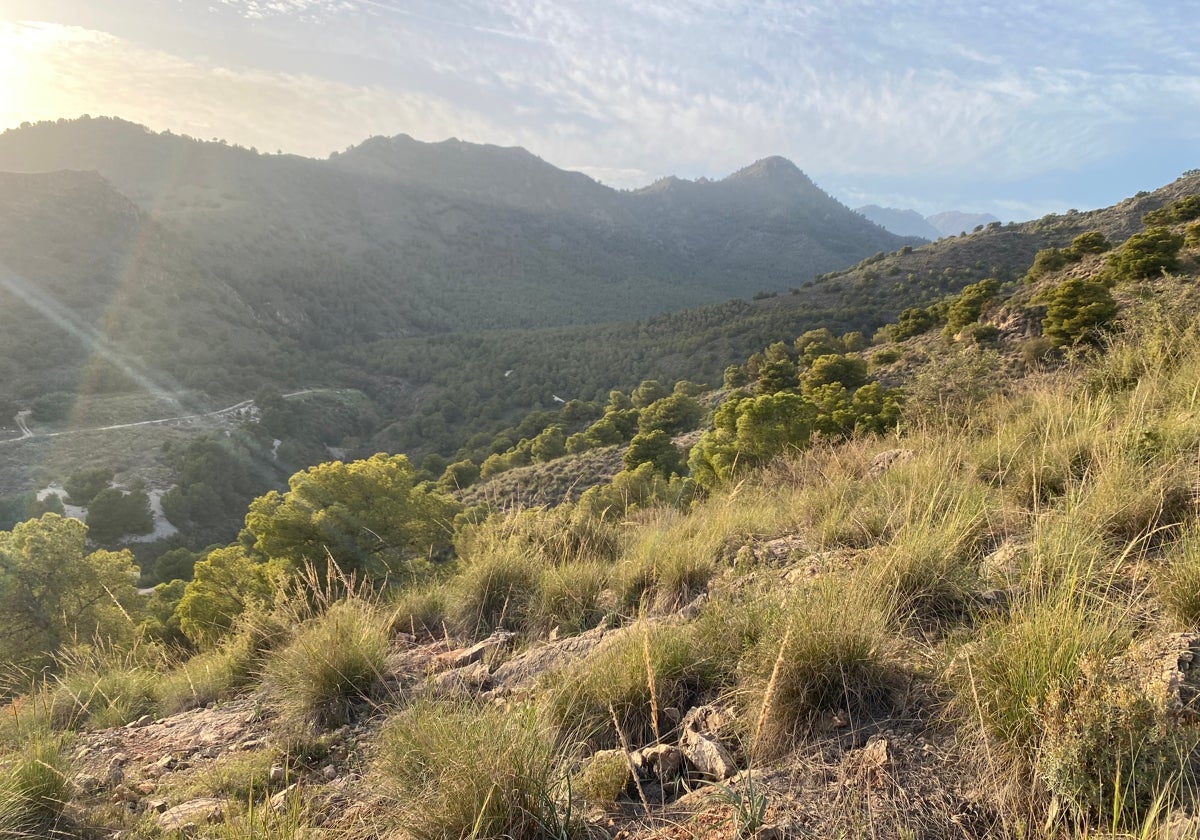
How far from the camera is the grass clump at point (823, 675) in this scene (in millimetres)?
2156

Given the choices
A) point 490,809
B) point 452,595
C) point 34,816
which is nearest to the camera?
point 490,809

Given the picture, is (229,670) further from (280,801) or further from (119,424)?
(119,424)

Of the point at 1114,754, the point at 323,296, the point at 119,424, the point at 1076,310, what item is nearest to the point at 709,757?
the point at 1114,754

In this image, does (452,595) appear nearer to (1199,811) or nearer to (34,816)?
(34,816)

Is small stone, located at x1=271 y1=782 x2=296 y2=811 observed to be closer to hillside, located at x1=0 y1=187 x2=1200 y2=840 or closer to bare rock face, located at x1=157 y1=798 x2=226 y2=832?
hillside, located at x1=0 y1=187 x2=1200 y2=840

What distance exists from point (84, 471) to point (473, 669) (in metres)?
46.3

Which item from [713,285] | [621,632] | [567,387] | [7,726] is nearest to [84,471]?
[567,387]

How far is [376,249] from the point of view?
5458 inches

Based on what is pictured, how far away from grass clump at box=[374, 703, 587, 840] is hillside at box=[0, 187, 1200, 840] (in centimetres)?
1

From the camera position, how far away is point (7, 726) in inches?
136

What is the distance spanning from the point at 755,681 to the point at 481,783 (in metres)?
1.12

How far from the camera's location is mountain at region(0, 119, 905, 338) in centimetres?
10269

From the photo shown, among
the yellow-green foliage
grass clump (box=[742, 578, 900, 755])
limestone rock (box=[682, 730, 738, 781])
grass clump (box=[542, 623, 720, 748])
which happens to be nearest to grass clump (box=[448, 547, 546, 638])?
the yellow-green foliage

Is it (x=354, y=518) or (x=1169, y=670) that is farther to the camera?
(x=354, y=518)
